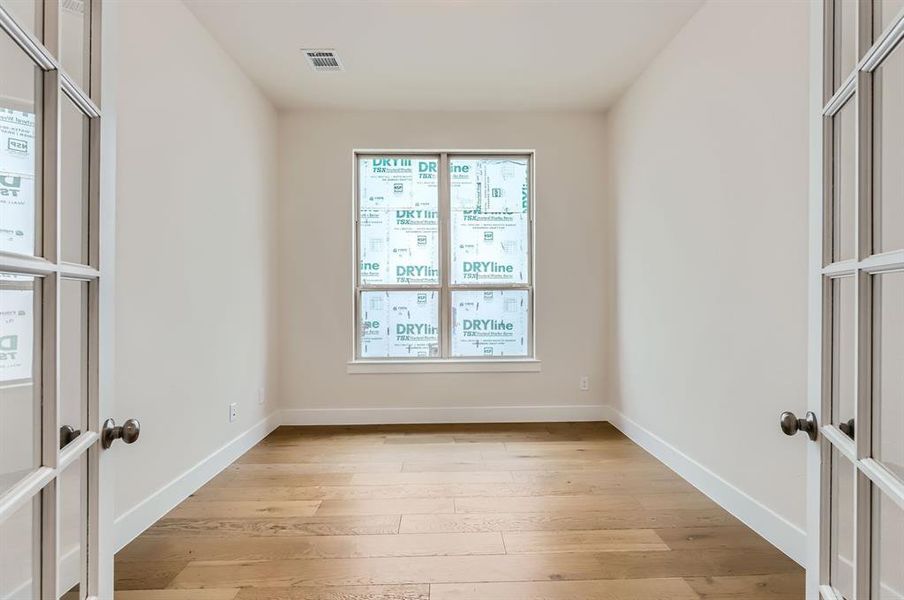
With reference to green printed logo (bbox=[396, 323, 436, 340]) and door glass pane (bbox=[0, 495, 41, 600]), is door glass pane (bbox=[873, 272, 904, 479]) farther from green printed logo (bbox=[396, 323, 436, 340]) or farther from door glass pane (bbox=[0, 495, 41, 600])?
green printed logo (bbox=[396, 323, 436, 340])

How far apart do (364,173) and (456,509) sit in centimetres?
286

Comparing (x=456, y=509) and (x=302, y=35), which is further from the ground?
(x=302, y=35)

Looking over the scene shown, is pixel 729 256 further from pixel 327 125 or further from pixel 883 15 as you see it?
pixel 327 125

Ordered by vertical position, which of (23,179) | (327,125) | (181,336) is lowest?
(181,336)

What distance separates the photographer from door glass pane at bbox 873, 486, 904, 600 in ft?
2.66

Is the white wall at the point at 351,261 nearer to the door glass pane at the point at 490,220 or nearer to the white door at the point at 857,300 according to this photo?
the door glass pane at the point at 490,220

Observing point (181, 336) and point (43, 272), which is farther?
point (181, 336)

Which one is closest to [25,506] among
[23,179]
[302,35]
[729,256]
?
[23,179]

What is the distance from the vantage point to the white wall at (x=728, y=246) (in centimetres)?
188

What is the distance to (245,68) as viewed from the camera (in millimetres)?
3230

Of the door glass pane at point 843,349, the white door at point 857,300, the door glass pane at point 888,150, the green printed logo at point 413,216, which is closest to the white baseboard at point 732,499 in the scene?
the white door at point 857,300

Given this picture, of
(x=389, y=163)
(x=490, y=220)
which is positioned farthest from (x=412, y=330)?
(x=389, y=163)

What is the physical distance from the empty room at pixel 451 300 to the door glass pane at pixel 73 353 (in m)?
0.01

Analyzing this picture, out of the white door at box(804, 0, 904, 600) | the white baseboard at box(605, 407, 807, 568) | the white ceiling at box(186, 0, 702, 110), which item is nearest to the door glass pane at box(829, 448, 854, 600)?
the white door at box(804, 0, 904, 600)
